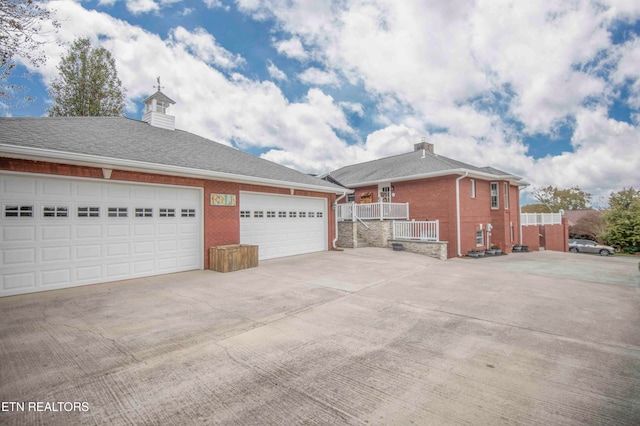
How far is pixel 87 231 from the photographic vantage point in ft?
23.2

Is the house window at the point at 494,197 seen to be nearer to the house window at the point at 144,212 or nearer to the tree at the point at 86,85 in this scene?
the house window at the point at 144,212

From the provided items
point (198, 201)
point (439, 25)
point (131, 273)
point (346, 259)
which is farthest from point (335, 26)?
point (131, 273)

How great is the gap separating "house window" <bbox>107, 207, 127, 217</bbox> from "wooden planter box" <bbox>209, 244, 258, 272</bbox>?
8.81 ft

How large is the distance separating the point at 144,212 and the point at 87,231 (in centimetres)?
138

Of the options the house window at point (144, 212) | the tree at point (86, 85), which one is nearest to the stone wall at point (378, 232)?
the house window at point (144, 212)

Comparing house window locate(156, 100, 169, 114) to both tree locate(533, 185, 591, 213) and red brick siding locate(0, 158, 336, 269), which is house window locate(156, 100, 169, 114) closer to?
red brick siding locate(0, 158, 336, 269)

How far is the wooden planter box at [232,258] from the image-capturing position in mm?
8820

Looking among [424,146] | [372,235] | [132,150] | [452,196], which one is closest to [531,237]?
[424,146]

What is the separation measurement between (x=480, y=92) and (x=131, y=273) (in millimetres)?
19292

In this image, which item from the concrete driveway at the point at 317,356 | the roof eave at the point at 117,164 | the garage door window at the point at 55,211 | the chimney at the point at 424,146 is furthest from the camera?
the chimney at the point at 424,146

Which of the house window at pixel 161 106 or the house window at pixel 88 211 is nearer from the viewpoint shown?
the house window at pixel 88 211

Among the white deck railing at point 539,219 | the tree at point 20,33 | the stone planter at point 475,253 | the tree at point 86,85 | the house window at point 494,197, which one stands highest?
the tree at point 86,85

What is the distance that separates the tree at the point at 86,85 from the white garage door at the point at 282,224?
60.7 ft

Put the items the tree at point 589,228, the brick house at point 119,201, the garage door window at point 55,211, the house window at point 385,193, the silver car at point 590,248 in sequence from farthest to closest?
the tree at point 589,228 → the silver car at point 590,248 → the house window at point 385,193 → the garage door window at point 55,211 → the brick house at point 119,201
